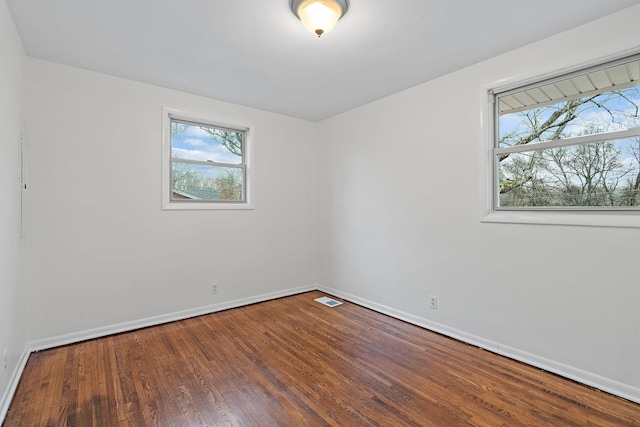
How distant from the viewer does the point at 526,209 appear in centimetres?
254

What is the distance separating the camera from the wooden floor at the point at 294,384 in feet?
5.95

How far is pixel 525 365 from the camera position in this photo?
2.39 metres

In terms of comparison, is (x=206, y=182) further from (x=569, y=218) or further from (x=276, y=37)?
(x=569, y=218)

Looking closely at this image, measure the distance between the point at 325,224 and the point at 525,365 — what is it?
2.77 metres

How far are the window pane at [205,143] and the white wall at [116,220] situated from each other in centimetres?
22

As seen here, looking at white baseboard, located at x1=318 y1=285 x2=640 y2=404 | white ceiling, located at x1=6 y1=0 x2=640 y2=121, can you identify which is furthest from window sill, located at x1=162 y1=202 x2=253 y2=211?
white baseboard, located at x1=318 y1=285 x2=640 y2=404

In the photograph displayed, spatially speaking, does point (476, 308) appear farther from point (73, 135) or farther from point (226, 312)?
point (73, 135)

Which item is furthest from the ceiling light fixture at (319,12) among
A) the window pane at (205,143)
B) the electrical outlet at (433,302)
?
the electrical outlet at (433,302)

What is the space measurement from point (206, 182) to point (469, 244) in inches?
118

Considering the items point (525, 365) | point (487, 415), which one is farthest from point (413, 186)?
point (487, 415)

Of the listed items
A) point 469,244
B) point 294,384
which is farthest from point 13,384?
point 469,244

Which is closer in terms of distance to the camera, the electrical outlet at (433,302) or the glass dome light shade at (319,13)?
the glass dome light shade at (319,13)

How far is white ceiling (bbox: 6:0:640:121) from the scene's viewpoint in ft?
6.51

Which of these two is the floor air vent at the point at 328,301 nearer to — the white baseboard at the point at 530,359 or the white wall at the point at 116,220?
the white baseboard at the point at 530,359
